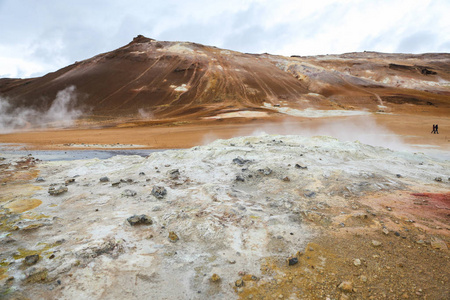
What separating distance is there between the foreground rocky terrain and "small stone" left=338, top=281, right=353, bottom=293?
0.04 ft

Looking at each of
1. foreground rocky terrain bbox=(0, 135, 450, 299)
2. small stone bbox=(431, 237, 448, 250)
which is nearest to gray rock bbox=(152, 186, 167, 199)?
foreground rocky terrain bbox=(0, 135, 450, 299)

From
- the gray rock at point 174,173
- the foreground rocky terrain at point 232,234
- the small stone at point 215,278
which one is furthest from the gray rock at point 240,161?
the small stone at point 215,278

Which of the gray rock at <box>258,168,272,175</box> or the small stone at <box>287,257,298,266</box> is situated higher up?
the gray rock at <box>258,168,272,175</box>

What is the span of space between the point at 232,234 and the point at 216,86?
4392cm

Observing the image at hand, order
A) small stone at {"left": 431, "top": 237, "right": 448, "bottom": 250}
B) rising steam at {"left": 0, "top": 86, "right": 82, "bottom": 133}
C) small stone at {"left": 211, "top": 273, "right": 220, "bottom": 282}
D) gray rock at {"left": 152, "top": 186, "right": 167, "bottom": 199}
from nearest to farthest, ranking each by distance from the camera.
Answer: small stone at {"left": 211, "top": 273, "right": 220, "bottom": 282}, small stone at {"left": 431, "top": 237, "right": 448, "bottom": 250}, gray rock at {"left": 152, "top": 186, "right": 167, "bottom": 199}, rising steam at {"left": 0, "top": 86, "right": 82, "bottom": 133}

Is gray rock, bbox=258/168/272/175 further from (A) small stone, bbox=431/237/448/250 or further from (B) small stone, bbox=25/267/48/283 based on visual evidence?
(B) small stone, bbox=25/267/48/283

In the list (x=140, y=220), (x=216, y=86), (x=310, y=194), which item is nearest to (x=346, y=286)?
(x=310, y=194)

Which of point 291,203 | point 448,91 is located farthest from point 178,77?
point 448,91

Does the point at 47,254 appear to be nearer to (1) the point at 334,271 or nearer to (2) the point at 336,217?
(1) the point at 334,271

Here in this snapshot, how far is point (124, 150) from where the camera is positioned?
1731 centimetres

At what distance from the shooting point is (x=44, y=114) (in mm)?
41594

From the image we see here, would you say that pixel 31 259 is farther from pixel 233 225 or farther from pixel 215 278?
pixel 233 225

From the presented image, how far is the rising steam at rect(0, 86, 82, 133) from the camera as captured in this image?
1456 inches

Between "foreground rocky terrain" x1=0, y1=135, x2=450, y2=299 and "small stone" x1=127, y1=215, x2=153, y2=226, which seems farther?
"small stone" x1=127, y1=215, x2=153, y2=226
